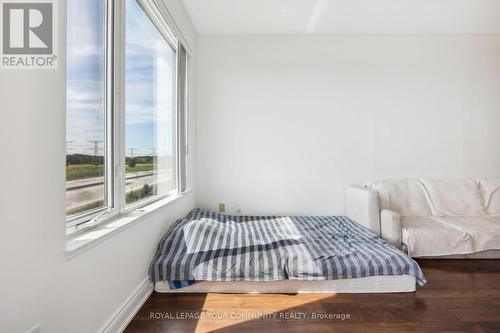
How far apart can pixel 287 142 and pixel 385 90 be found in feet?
4.82

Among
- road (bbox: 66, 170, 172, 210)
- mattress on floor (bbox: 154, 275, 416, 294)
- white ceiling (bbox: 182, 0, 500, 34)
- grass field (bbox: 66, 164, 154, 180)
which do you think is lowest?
mattress on floor (bbox: 154, 275, 416, 294)

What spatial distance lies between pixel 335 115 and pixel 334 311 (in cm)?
255

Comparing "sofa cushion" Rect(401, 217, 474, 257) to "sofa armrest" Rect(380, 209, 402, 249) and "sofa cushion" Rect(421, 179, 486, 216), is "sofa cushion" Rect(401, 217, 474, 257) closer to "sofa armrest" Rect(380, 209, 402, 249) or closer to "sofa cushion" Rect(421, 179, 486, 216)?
"sofa armrest" Rect(380, 209, 402, 249)

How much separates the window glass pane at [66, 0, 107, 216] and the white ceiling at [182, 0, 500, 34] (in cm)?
172

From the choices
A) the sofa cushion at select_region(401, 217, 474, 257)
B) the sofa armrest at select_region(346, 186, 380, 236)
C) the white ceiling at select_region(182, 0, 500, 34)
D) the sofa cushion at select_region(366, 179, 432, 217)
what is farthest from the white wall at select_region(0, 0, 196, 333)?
the sofa cushion at select_region(366, 179, 432, 217)

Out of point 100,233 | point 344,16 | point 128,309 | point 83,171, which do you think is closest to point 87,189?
point 83,171

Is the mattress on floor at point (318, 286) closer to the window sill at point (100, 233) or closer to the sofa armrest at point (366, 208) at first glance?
the window sill at point (100, 233)

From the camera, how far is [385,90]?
3701 mm

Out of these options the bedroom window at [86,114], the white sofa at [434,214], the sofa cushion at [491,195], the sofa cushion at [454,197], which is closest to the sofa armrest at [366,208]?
the white sofa at [434,214]

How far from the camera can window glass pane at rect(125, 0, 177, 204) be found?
6.87ft

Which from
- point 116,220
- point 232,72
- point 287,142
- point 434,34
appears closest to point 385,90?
point 434,34

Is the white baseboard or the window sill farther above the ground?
the window sill

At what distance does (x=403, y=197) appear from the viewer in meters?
3.40

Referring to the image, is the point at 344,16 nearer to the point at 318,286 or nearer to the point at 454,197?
the point at 454,197
